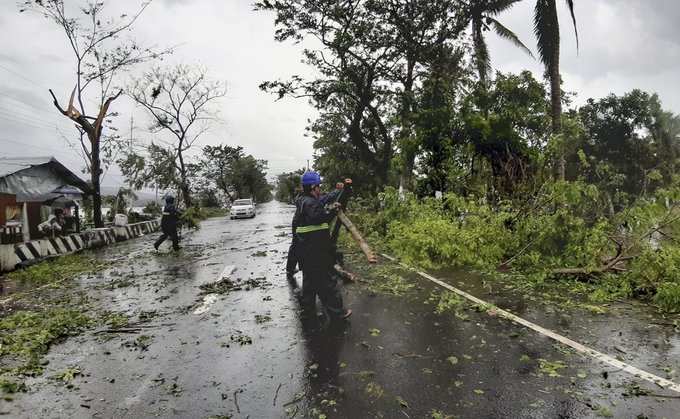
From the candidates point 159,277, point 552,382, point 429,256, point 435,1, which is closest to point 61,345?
point 159,277

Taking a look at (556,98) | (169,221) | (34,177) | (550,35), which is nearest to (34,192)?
(34,177)

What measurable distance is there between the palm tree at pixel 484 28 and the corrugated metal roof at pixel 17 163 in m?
21.5

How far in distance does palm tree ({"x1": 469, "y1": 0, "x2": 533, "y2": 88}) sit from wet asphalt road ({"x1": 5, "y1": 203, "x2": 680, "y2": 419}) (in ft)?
62.5

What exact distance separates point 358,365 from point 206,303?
391 centimetres

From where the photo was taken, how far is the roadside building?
17.5m

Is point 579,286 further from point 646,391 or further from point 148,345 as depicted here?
point 148,345

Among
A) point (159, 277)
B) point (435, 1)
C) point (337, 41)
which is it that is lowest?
point (159, 277)

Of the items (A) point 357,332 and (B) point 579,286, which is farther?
(B) point 579,286

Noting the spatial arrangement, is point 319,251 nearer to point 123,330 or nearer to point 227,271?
point 123,330

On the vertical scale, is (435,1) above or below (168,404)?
above

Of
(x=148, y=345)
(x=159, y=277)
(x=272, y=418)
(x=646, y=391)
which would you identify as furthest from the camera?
(x=159, y=277)

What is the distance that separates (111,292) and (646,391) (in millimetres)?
8854

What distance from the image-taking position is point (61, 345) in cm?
570

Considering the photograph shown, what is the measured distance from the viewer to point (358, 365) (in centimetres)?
459
